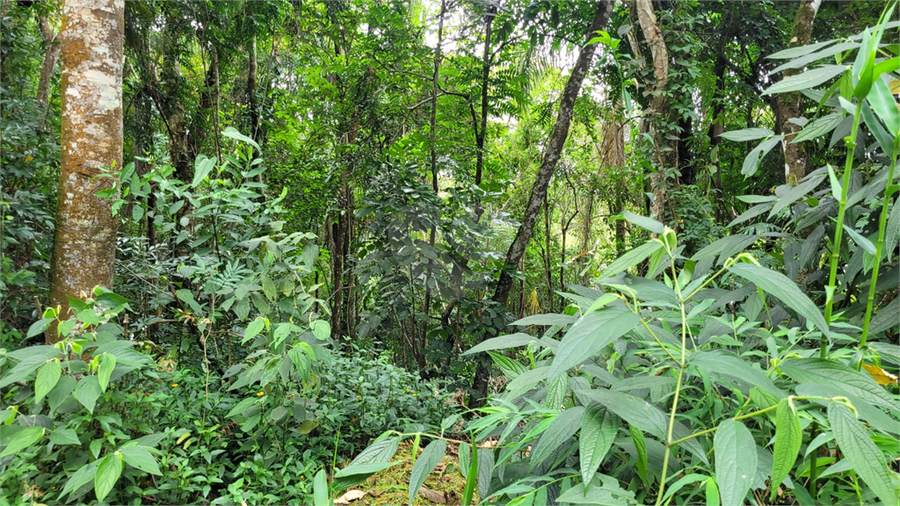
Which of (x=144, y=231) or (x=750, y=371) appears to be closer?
(x=750, y=371)

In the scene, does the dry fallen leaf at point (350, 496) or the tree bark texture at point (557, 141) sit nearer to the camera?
the dry fallen leaf at point (350, 496)

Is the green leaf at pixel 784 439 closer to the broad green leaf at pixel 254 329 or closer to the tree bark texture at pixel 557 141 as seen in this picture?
the broad green leaf at pixel 254 329

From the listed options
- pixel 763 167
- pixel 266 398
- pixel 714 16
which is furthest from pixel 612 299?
pixel 763 167

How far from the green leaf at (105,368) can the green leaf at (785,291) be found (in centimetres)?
144

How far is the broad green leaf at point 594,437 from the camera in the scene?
22.4 inches

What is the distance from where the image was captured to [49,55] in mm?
4723

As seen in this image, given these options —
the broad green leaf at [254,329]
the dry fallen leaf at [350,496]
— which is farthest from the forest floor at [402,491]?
the broad green leaf at [254,329]

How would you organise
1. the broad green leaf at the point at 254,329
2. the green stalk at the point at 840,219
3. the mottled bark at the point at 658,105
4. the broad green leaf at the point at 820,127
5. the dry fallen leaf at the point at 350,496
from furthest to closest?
the mottled bark at the point at 658,105
the dry fallen leaf at the point at 350,496
the broad green leaf at the point at 254,329
the broad green leaf at the point at 820,127
the green stalk at the point at 840,219

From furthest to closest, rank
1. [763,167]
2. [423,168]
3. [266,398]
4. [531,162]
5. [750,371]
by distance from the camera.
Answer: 1. [531,162]
2. [763,167]
3. [423,168]
4. [266,398]
5. [750,371]

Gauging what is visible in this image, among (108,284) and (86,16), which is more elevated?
(86,16)

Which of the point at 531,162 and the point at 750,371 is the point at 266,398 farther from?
the point at 531,162

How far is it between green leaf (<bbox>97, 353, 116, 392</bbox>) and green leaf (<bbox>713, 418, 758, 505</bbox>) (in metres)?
1.38

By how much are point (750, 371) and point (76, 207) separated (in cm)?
231

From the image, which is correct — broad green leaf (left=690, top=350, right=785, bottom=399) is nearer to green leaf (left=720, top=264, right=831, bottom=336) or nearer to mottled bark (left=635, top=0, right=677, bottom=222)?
green leaf (left=720, top=264, right=831, bottom=336)
